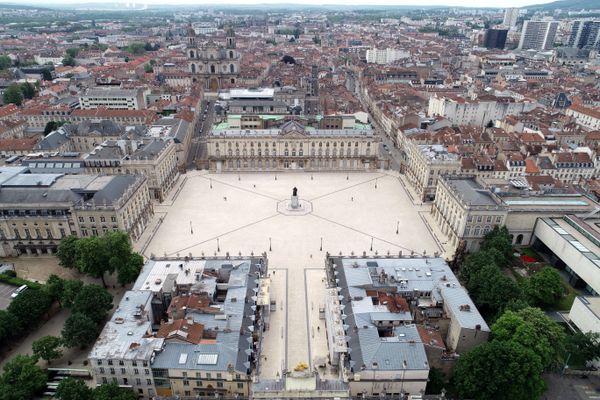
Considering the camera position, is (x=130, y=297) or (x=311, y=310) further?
(x=311, y=310)

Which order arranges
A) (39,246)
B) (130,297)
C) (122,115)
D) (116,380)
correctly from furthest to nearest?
(122,115)
(39,246)
(130,297)
(116,380)

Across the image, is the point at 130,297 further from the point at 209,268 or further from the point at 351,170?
the point at 351,170

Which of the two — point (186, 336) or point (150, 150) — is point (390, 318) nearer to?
point (186, 336)

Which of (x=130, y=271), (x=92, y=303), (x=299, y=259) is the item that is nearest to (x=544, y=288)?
(x=299, y=259)

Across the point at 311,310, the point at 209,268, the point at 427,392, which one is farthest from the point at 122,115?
the point at 427,392

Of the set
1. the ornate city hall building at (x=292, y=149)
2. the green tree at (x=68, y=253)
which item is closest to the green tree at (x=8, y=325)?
the green tree at (x=68, y=253)

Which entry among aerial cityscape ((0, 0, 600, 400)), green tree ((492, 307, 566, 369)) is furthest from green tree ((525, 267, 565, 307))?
green tree ((492, 307, 566, 369))

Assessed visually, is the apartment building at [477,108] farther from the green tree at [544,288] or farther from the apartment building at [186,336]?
the apartment building at [186,336]
